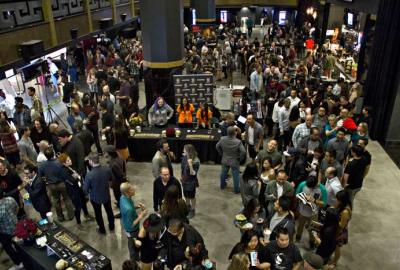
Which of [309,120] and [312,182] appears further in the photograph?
[309,120]

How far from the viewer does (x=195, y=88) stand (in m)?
9.85

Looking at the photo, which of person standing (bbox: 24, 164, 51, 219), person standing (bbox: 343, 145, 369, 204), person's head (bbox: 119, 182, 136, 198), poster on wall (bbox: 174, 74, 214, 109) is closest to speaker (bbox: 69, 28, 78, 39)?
poster on wall (bbox: 174, 74, 214, 109)

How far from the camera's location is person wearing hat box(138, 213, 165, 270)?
13.2ft

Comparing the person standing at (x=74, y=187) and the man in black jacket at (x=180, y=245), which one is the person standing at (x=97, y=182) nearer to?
the person standing at (x=74, y=187)

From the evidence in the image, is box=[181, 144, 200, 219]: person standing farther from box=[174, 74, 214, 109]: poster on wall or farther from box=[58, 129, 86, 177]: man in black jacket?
box=[174, 74, 214, 109]: poster on wall

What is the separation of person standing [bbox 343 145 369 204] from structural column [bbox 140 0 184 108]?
6358mm

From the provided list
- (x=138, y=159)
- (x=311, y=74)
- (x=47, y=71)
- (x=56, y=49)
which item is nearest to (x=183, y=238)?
(x=138, y=159)

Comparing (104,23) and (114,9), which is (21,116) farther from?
(114,9)

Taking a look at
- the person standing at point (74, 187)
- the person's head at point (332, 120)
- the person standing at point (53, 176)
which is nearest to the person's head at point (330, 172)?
the person's head at point (332, 120)

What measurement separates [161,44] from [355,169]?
22.8 ft

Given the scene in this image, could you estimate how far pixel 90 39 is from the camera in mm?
16938

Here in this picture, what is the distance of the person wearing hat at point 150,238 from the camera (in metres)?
4.02

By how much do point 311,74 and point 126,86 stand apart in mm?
6461

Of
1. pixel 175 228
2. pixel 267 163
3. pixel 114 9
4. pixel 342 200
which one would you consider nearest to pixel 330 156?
pixel 267 163
